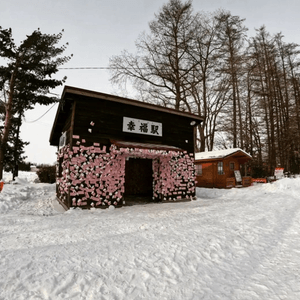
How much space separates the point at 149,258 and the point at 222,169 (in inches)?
580

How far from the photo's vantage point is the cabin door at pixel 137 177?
1332 centimetres

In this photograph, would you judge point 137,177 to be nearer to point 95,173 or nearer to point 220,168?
point 95,173

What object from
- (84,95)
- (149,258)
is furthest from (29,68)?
(149,258)

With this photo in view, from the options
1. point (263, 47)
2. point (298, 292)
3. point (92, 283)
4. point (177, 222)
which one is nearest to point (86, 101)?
point (177, 222)

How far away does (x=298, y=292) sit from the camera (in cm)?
257

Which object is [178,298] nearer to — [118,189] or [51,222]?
[51,222]

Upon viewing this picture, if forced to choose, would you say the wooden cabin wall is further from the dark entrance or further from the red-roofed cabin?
the red-roofed cabin

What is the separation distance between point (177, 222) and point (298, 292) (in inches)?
130

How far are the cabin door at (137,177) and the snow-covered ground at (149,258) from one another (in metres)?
7.36

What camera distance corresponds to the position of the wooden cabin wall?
787cm

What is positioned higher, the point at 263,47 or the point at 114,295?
the point at 263,47

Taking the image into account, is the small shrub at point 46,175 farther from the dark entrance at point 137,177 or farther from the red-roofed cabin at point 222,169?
the red-roofed cabin at point 222,169


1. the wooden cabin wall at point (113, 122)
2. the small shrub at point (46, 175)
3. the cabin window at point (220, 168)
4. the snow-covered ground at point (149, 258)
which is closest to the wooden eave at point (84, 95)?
the wooden cabin wall at point (113, 122)

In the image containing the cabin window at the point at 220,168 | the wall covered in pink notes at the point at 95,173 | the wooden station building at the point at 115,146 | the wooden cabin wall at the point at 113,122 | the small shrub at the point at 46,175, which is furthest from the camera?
the small shrub at the point at 46,175
